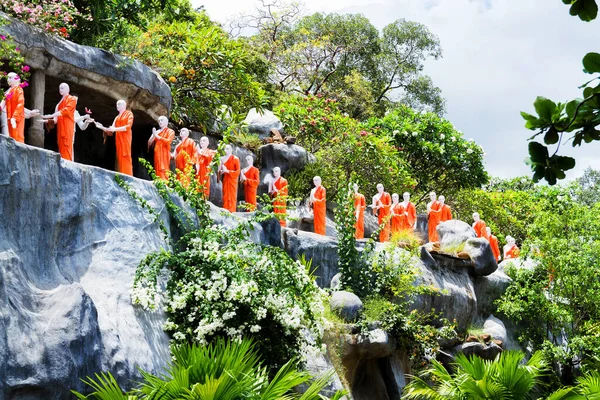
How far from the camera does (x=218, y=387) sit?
691 centimetres

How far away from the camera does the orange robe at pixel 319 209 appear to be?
19.6m

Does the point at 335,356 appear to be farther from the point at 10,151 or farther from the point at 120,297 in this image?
the point at 10,151

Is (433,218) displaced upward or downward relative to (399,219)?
upward

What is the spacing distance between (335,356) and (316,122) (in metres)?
12.3

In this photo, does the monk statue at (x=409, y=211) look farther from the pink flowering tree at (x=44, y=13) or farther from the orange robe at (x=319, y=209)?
the pink flowering tree at (x=44, y=13)

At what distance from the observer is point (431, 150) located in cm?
2669

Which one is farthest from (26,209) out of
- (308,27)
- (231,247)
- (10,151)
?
(308,27)

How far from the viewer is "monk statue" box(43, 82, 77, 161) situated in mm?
13062

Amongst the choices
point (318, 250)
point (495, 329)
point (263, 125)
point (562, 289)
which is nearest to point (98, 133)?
point (318, 250)

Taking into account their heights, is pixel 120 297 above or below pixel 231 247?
below

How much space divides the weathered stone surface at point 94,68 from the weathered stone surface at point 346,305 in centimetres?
533

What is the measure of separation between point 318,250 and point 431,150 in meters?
12.0

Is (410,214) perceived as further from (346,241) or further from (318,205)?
(346,241)

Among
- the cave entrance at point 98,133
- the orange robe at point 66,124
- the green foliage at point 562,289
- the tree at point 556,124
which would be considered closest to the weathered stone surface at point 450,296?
the green foliage at point 562,289
